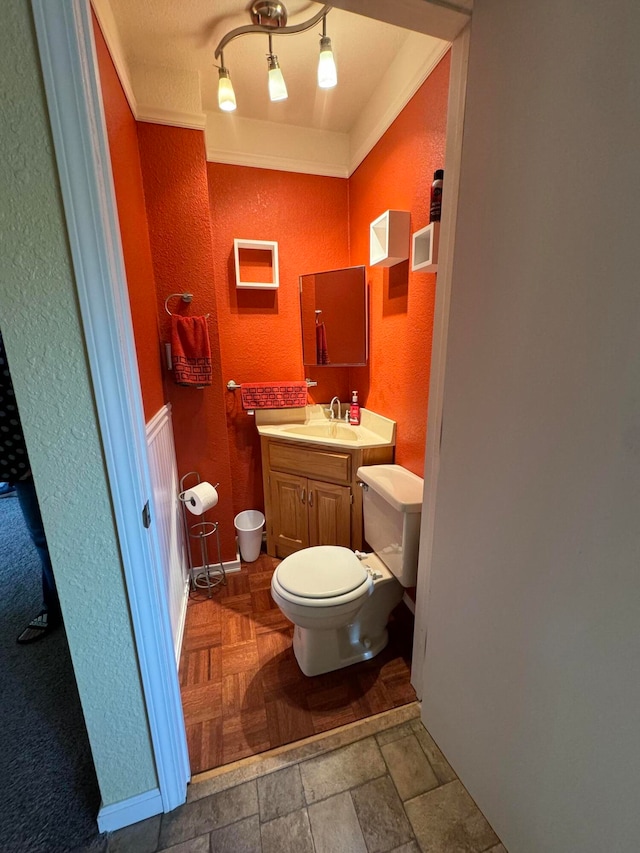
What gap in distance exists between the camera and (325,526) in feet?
6.52

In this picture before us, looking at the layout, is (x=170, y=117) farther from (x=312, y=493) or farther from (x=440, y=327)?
(x=312, y=493)

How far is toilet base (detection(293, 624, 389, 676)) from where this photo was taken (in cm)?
141

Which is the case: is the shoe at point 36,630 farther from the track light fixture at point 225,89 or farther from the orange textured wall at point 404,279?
the track light fixture at point 225,89

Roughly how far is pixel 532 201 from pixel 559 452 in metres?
0.52

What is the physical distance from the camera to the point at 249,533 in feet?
7.07

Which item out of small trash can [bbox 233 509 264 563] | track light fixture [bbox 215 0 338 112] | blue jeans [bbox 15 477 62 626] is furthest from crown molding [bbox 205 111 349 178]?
small trash can [bbox 233 509 264 563]

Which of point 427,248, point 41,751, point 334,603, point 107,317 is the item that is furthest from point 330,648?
point 427,248

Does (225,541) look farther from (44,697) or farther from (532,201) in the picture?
(532,201)

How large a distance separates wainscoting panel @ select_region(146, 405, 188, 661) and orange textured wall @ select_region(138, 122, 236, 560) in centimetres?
12

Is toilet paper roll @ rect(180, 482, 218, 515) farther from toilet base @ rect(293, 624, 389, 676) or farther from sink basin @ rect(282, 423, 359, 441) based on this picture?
toilet base @ rect(293, 624, 389, 676)

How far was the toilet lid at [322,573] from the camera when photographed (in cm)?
131

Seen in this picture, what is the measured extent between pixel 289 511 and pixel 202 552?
0.55m

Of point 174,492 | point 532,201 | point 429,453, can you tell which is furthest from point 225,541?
point 532,201

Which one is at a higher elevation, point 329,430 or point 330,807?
point 329,430
